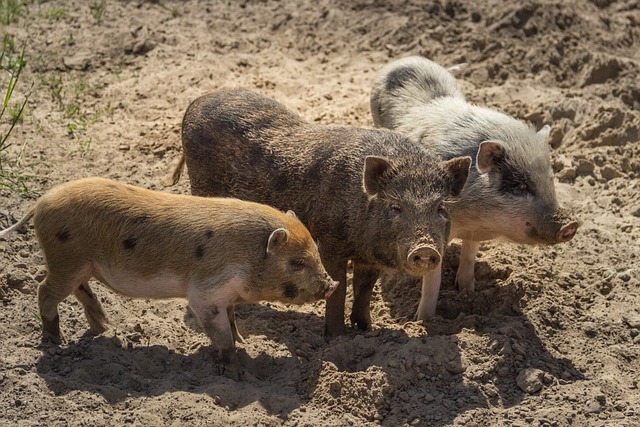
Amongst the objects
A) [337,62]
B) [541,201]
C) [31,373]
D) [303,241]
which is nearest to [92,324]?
[31,373]

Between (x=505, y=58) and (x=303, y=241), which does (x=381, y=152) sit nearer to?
(x=303, y=241)

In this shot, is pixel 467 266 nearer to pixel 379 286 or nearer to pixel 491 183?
pixel 379 286

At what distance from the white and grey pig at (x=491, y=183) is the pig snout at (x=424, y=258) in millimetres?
930

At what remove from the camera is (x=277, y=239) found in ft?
20.9

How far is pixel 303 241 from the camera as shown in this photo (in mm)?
6512

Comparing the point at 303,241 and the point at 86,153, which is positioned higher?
the point at 303,241

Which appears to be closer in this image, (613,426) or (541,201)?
(613,426)

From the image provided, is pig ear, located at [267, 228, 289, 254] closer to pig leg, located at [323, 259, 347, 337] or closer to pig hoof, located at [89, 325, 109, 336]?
pig leg, located at [323, 259, 347, 337]

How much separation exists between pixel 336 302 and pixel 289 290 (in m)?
0.63

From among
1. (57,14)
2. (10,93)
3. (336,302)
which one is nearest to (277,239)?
(336,302)

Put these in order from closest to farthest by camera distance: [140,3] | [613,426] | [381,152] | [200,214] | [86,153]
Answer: [613,426] → [200,214] → [381,152] → [86,153] → [140,3]

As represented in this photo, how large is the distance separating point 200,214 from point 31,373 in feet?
4.54

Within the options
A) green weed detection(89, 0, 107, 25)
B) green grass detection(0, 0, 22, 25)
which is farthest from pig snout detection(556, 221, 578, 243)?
green grass detection(0, 0, 22, 25)

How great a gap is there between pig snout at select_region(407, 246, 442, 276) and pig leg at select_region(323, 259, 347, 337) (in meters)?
0.72
